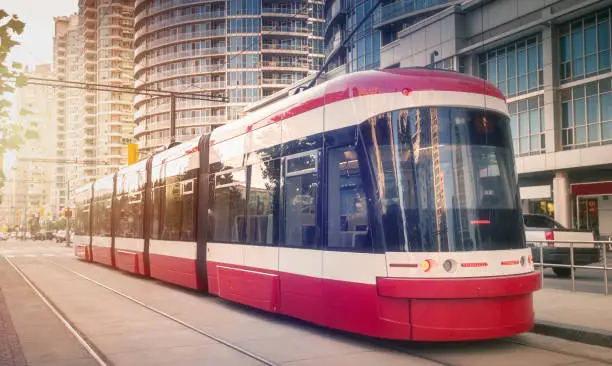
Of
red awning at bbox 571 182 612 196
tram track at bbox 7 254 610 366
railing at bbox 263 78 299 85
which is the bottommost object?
tram track at bbox 7 254 610 366

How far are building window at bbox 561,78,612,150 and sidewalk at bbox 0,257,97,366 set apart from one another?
87.5 ft

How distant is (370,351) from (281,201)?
2.84m

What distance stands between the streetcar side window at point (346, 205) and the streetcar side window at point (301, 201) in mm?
340

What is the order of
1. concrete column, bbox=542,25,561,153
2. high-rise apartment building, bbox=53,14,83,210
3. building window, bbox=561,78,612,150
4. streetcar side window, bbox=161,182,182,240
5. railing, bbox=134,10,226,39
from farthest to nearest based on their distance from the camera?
high-rise apartment building, bbox=53,14,83,210 → railing, bbox=134,10,226,39 → concrete column, bbox=542,25,561,153 → building window, bbox=561,78,612,150 → streetcar side window, bbox=161,182,182,240

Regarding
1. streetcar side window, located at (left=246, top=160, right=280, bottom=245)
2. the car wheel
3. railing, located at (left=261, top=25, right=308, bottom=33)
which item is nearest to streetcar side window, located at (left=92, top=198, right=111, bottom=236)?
streetcar side window, located at (left=246, top=160, right=280, bottom=245)

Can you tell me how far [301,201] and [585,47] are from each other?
87.9 ft

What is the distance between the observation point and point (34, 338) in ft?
29.6

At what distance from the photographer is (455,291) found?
7094 millimetres

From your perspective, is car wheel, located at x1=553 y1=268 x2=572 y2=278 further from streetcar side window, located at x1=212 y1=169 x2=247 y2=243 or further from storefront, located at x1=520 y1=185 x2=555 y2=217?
storefront, located at x1=520 y1=185 x2=555 y2=217

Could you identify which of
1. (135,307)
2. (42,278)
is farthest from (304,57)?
(135,307)

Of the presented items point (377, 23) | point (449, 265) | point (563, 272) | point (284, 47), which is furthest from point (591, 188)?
point (284, 47)

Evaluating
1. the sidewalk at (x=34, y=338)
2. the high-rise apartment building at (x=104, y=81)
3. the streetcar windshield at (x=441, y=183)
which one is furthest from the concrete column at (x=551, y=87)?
the high-rise apartment building at (x=104, y=81)

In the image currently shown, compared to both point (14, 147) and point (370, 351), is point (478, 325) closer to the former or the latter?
point (370, 351)

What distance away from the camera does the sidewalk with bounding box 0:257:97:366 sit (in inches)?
296
